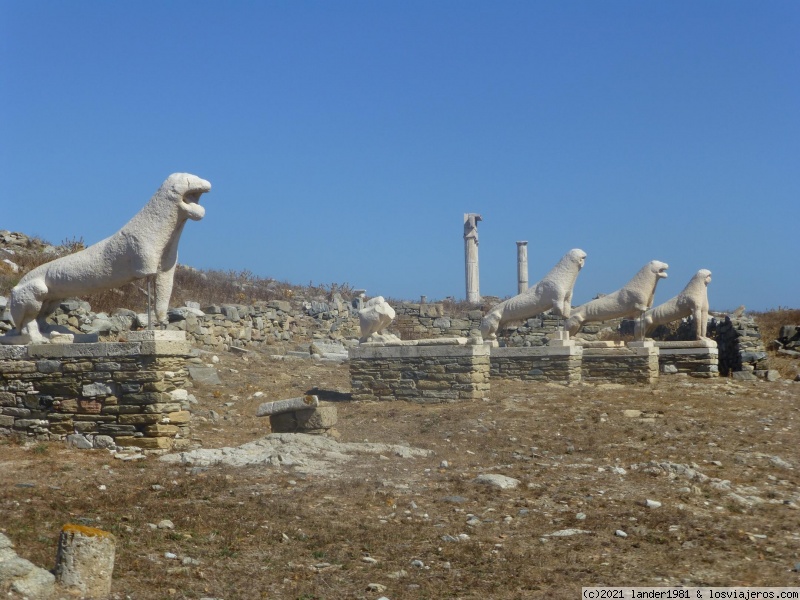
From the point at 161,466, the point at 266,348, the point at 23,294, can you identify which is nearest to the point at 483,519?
the point at 161,466

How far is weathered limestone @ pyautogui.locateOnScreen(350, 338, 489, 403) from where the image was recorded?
13445 millimetres

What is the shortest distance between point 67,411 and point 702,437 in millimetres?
7389

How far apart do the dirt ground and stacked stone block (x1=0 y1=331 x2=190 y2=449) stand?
0.37 metres

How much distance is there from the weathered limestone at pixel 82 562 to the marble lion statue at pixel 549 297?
40.1 feet

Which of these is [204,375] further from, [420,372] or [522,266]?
[522,266]

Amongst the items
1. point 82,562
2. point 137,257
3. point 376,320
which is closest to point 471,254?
point 376,320

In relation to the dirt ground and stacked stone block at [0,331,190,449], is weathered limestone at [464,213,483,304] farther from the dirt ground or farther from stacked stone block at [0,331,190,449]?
stacked stone block at [0,331,190,449]

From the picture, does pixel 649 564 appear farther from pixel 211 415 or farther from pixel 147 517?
pixel 211 415

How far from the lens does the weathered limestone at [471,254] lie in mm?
32344

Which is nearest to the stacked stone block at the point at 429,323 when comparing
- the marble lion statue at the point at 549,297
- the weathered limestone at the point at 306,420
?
the marble lion statue at the point at 549,297

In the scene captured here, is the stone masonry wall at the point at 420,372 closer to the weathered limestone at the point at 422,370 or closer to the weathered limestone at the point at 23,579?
the weathered limestone at the point at 422,370

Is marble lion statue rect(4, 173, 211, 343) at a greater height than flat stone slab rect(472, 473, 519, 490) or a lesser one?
greater

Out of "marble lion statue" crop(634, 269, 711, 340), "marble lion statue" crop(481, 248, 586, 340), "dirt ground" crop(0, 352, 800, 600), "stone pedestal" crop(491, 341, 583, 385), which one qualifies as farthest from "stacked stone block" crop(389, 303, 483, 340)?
"dirt ground" crop(0, 352, 800, 600)

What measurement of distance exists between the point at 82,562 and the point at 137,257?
4.71 meters
